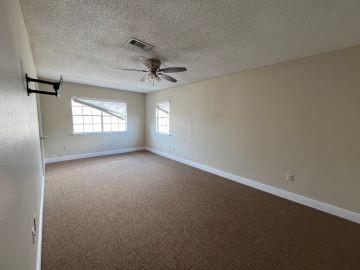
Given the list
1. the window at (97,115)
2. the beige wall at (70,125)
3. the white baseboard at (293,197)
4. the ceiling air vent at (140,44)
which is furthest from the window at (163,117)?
the ceiling air vent at (140,44)

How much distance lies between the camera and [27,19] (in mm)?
1798

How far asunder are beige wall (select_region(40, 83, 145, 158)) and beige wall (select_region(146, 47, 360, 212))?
2851 millimetres

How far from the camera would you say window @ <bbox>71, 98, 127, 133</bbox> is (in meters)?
5.17

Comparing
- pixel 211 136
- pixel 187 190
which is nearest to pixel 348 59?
pixel 211 136

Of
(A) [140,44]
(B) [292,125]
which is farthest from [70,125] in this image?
(B) [292,125]

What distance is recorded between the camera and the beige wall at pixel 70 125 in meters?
4.69

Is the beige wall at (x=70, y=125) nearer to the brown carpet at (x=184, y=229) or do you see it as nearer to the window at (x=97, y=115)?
the window at (x=97, y=115)

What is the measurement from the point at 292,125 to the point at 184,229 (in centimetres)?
240

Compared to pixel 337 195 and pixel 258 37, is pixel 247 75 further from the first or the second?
pixel 337 195

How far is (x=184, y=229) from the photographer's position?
2.13 meters

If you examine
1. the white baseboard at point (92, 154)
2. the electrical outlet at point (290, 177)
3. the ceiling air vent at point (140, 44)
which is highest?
the ceiling air vent at point (140, 44)

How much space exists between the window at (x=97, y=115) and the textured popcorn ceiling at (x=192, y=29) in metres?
2.35

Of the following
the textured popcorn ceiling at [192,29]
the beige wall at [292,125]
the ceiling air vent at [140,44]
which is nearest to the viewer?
the textured popcorn ceiling at [192,29]

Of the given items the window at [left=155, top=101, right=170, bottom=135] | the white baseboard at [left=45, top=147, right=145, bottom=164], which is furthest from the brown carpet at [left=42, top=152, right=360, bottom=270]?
the window at [left=155, top=101, right=170, bottom=135]
